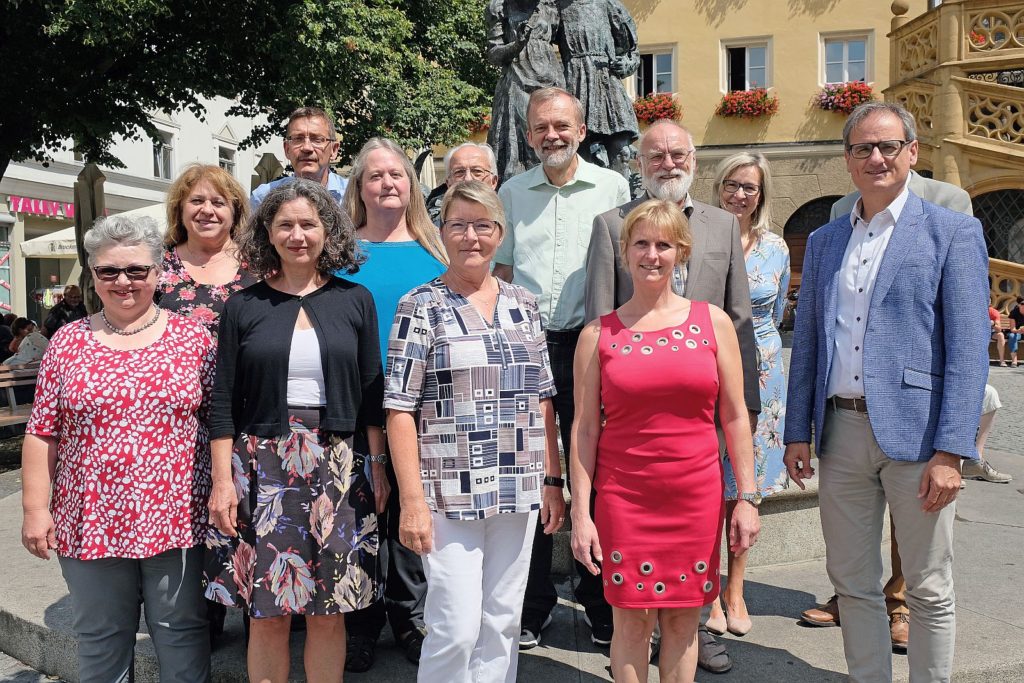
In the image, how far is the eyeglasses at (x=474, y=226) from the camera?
2.84 m

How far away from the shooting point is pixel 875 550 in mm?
3090

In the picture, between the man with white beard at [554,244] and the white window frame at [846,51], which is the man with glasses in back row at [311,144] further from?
the white window frame at [846,51]

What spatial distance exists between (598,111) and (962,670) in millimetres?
3552

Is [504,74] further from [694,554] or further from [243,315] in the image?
[694,554]

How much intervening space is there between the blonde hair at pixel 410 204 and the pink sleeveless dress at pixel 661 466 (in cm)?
100

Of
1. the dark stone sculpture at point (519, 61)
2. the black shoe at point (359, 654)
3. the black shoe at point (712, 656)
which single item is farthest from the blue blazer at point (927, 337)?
the dark stone sculpture at point (519, 61)

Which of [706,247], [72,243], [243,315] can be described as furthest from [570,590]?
[72,243]

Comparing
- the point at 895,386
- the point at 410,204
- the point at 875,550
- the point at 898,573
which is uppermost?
the point at 410,204

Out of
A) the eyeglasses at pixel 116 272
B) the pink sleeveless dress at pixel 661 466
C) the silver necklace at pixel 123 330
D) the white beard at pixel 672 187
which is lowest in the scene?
the pink sleeveless dress at pixel 661 466

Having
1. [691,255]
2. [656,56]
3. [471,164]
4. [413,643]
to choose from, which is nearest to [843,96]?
[656,56]

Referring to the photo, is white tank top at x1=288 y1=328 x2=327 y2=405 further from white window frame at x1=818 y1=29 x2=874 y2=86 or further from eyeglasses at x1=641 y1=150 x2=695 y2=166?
white window frame at x1=818 y1=29 x2=874 y2=86

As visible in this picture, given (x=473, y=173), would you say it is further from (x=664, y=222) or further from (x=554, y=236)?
(x=664, y=222)

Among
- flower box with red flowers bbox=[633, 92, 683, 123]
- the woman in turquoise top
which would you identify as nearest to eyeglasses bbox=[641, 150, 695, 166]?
the woman in turquoise top

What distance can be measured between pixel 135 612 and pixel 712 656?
2158 millimetres
